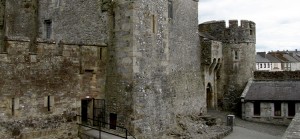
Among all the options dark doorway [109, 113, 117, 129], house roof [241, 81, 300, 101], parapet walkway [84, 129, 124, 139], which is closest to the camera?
parapet walkway [84, 129, 124, 139]

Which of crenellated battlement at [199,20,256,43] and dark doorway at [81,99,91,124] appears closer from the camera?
dark doorway at [81,99,91,124]

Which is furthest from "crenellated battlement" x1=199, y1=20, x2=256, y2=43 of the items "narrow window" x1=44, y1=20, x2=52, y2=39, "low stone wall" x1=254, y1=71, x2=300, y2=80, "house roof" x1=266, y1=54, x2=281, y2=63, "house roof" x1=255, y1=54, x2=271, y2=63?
"house roof" x1=266, y1=54, x2=281, y2=63

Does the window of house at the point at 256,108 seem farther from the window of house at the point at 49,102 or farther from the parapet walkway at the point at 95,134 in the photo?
the window of house at the point at 49,102

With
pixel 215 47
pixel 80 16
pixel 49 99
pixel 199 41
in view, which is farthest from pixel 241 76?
pixel 49 99

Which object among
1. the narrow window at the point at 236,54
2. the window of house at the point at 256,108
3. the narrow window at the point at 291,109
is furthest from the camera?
the narrow window at the point at 236,54

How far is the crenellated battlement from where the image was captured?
1191 inches

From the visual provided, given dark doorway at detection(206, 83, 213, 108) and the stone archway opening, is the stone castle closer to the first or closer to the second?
dark doorway at detection(206, 83, 213, 108)

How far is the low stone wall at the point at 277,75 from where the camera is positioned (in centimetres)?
2978

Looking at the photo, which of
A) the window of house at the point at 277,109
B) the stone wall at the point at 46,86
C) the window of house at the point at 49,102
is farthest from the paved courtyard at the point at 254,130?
the window of house at the point at 49,102

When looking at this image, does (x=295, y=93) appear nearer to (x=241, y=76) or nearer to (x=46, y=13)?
(x=241, y=76)

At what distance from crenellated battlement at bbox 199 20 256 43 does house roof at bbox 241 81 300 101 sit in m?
3.82

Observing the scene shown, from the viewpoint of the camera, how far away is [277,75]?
3050cm

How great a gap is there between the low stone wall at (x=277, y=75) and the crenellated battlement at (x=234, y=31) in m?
2.94

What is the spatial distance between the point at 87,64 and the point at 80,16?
9.58 ft
